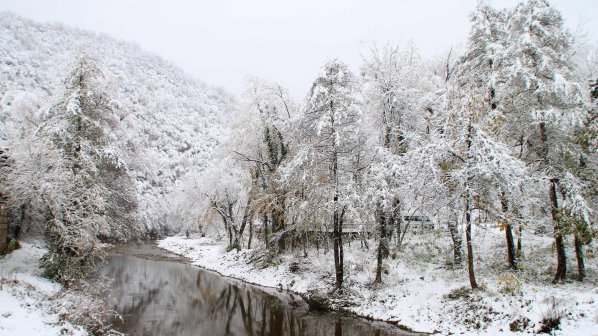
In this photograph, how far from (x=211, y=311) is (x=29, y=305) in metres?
8.35

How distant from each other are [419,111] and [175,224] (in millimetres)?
52134

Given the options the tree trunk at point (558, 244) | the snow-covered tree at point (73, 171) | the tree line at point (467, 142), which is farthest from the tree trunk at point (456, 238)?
the snow-covered tree at point (73, 171)

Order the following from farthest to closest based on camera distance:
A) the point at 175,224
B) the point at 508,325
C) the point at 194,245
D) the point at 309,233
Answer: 1. the point at 175,224
2. the point at 194,245
3. the point at 309,233
4. the point at 508,325

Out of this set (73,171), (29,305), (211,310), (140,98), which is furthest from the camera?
(140,98)

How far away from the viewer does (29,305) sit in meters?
11.1

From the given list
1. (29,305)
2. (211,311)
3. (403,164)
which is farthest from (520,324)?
(29,305)

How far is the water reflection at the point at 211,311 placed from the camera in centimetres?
1406

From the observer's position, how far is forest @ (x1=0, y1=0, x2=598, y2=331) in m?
13.9

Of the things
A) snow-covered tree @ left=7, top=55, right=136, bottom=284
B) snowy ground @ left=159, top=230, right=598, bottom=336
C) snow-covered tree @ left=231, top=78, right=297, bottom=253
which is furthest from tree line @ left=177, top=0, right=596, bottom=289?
snow-covered tree @ left=7, top=55, right=136, bottom=284

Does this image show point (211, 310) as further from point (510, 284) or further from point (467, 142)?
point (467, 142)

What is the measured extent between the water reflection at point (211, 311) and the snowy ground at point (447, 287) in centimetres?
149

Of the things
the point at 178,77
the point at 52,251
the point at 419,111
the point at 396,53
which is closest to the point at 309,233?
the point at 419,111

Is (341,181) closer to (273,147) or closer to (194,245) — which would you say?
(273,147)

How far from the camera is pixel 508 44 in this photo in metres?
15.6
